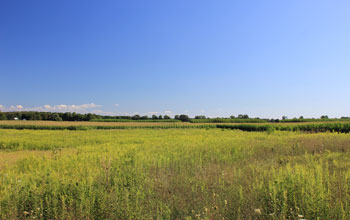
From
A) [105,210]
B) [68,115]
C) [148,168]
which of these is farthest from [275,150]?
[68,115]

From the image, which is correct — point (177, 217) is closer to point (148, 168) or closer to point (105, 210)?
point (105, 210)

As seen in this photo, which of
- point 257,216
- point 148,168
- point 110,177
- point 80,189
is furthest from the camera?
point 148,168

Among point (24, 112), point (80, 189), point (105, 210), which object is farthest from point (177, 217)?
point (24, 112)

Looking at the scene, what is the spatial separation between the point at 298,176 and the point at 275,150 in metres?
7.68

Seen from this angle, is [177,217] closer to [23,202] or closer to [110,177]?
[110,177]

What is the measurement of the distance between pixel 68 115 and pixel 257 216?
102 metres

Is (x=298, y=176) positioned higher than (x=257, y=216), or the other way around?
(x=298, y=176)

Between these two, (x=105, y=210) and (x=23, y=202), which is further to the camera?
(x=23, y=202)

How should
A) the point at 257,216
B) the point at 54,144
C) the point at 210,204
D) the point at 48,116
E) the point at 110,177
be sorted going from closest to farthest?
the point at 257,216
the point at 210,204
the point at 110,177
the point at 54,144
the point at 48,116

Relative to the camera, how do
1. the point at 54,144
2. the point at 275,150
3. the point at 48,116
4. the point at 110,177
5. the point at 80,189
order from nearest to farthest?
the point at 80,189
the point at 110,177
the point at 275,150
the point at 54,144
the point at 48,116

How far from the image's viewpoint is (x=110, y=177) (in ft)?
20.3

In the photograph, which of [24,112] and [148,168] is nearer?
[148,168]

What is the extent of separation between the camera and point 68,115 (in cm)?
9356

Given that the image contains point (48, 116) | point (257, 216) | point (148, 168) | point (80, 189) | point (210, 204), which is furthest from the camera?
point (48, 116)
